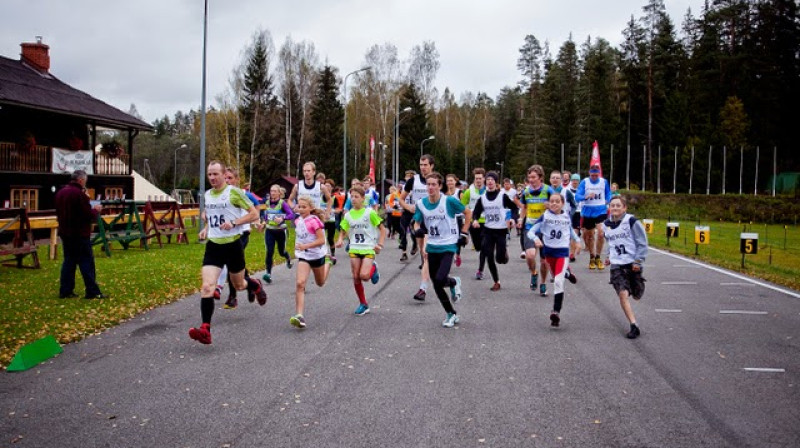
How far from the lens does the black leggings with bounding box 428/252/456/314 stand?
27.6 feet

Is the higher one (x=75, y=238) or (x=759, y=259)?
(x=75, y=238)

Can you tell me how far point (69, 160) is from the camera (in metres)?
30.9

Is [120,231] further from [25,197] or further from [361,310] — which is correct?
[25,197]

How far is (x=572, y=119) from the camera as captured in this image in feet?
302

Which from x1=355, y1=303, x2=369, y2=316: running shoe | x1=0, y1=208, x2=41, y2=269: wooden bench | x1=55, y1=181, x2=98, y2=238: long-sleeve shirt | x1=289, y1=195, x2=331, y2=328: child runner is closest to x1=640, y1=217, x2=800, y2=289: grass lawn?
x1=355, y1=303, x2=369, y2=316: running shoe

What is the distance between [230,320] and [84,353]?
220 cm

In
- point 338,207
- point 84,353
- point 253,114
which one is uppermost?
point 253,114

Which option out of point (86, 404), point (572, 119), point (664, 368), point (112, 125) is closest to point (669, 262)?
point (664, 368)

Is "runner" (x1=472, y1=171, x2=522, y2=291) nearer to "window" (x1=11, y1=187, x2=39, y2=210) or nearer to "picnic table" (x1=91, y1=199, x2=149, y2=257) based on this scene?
"picnic table" (x1=91, y1=199, x2=149, y2=257)

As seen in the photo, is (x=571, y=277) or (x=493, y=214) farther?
(x=493, y=214)

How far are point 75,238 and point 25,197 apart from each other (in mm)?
21500

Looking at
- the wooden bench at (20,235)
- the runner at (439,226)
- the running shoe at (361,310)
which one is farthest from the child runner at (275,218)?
the wooden bench at (20,235)

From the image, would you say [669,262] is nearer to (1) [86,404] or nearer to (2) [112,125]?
(1) [86,404]

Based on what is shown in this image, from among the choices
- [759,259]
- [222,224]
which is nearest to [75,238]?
[222,224]
